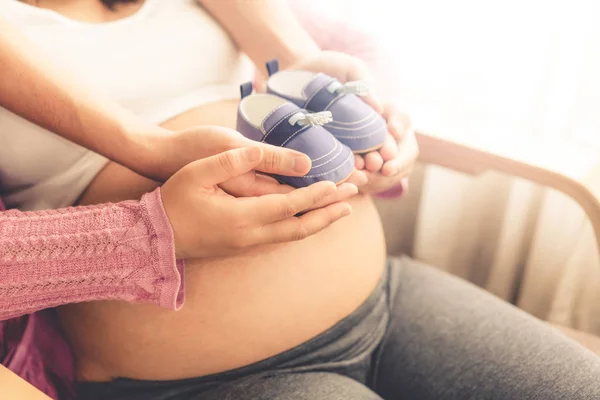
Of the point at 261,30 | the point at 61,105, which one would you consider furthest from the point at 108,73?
the point at 261,30

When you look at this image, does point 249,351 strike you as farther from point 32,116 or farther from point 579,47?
point 579,47

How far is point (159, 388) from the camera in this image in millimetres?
743

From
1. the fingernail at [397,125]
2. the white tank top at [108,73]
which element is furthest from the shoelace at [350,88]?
the white tank top at [108,73]

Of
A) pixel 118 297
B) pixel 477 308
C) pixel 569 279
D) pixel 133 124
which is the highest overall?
pixel 133 124

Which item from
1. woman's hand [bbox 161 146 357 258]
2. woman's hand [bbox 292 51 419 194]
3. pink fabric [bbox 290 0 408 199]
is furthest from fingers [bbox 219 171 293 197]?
pink fabric [bbox 290 0 408 199]

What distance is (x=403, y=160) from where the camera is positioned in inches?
31.7

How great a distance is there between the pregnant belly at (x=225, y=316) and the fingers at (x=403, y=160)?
0.11m

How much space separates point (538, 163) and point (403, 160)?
0.92 feet

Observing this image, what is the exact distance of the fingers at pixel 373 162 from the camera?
0.77m

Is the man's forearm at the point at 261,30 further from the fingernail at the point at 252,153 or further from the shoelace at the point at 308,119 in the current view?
the fingernail at the point at 252,153

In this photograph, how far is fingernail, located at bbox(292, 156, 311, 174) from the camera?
0.65 m

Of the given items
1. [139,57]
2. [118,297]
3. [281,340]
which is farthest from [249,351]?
[139,57]

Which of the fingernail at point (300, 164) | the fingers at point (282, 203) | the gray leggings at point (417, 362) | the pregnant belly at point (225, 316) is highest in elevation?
the fingernail at point (300, 164)

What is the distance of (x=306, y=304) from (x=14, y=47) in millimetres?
497
